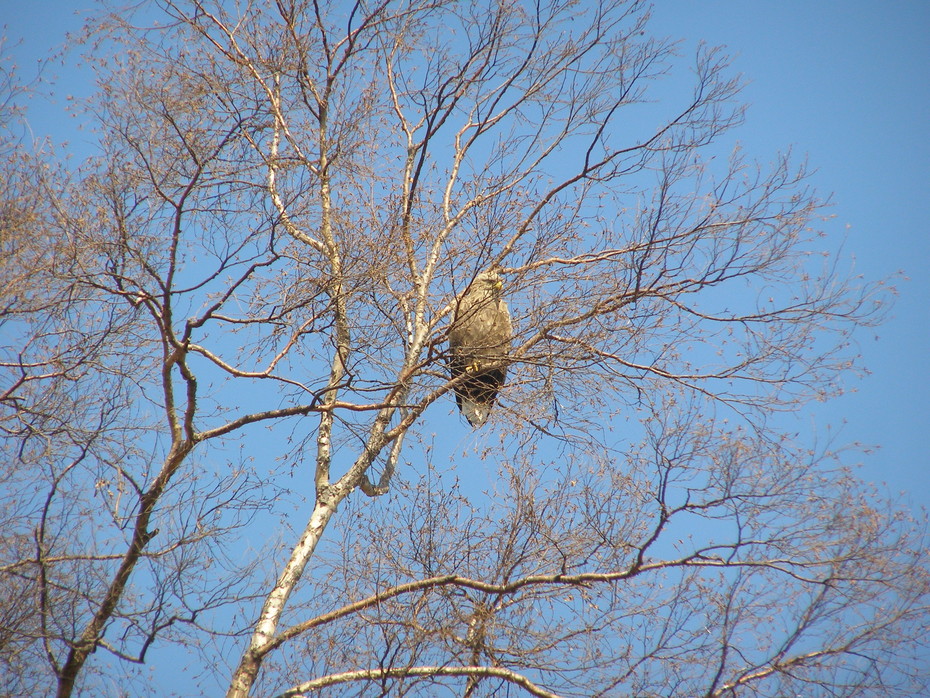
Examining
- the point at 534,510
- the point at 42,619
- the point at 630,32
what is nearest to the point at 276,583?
the point at 42,619

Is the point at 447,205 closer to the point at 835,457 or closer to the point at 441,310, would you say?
the point at 441,310

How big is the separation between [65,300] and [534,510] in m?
2.81

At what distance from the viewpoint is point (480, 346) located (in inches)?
199

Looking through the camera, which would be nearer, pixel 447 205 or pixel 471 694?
pixel 471 694

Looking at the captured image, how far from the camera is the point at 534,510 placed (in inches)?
183

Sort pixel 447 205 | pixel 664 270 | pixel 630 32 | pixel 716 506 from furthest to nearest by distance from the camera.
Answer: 1. pixel 447 205
2. pixel 630 32
3. pixel 664 270
4. pixel 716 506

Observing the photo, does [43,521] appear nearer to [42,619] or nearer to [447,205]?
[42,619]

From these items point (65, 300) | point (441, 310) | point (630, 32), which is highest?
point (630, 32)

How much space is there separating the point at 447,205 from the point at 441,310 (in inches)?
47.9

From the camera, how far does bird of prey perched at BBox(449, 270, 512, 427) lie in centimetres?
471

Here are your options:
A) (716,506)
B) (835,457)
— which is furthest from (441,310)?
(835,457)

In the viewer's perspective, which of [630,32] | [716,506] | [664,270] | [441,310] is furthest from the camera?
[630,32]

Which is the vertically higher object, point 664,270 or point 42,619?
point 664,270

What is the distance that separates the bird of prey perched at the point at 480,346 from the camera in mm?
4711
